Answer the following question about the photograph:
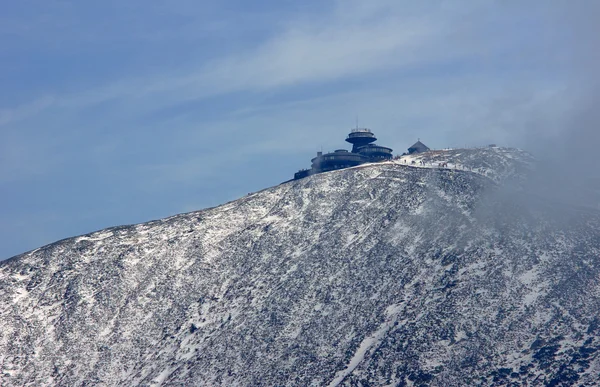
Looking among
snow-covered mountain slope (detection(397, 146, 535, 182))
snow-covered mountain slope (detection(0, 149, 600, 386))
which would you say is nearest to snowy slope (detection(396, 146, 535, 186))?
snow-covered mountain slope (detection(397, 146, 535, 182))

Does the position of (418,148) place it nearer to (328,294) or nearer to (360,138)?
(360,138)

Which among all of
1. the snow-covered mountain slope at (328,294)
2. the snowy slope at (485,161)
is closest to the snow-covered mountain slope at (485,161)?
the snowy slope at (485,161)

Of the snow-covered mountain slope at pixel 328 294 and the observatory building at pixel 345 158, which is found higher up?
the observatory building at pixel 345 158

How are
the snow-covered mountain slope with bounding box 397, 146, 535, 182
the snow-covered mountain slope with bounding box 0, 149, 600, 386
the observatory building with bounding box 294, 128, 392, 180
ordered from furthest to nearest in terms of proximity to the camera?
the observatory building with bounding box 294, 128, 392, 180 < the snow-covered mountain slope with bounding box 397, 146, 535, 182 < the snow-covered mountain slope with bounding box 0, 149, 600, 386

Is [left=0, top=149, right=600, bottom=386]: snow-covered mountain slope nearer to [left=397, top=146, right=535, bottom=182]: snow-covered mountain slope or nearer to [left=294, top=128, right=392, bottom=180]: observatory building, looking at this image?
[left=397, top=146, right=535, bottom=182]: snow-covered mountain slope

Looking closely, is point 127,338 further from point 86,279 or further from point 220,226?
point 220,226

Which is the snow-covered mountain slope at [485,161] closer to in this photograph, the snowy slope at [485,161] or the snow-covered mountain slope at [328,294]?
the snowy slope at [485,161]

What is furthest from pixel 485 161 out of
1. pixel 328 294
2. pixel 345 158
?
pixel 328 294

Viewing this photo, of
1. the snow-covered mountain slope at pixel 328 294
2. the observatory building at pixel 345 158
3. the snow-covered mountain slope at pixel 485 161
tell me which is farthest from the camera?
the observatory building at pixel 345 158
